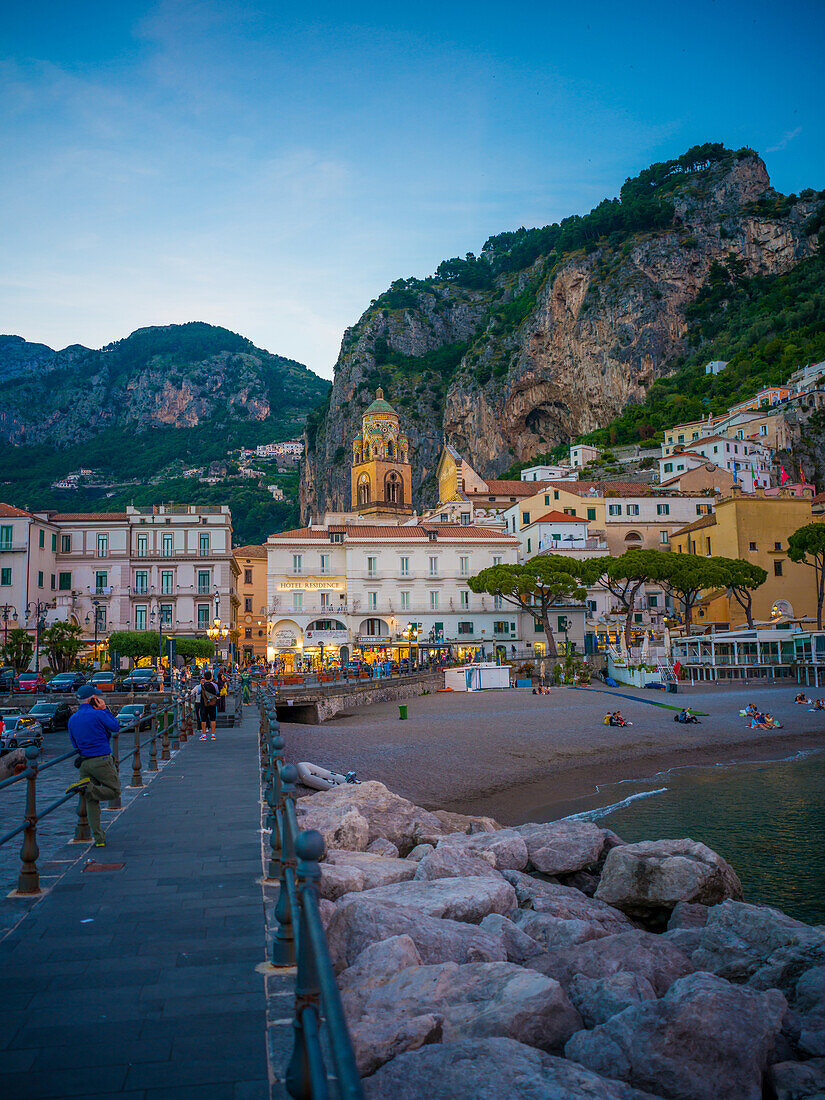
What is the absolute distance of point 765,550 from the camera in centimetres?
5925

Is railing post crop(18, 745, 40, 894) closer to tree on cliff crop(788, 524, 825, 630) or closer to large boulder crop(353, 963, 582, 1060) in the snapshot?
large boulder crop(353, 963, 582, 1060)

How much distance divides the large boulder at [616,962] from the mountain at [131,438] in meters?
130

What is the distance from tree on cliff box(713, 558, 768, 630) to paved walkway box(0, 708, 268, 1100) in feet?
165

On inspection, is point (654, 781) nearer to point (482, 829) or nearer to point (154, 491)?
point (482, 829)

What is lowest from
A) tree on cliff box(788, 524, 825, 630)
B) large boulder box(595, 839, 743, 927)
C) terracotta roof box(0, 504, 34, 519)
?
large boulder box(595, 839, 743, 927)

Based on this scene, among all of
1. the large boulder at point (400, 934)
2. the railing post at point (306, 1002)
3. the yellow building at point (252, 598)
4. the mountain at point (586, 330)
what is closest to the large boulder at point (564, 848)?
the large boulder at point (400, 934)

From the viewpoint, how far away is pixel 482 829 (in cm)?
1326

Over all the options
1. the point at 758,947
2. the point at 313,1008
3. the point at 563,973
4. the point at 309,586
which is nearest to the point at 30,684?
the point at 309,586

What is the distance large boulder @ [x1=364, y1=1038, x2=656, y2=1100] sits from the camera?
4188mm

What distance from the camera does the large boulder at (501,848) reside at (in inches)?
421

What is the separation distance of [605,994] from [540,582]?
158 ft

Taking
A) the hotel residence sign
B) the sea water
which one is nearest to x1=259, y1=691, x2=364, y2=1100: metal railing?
the sea water

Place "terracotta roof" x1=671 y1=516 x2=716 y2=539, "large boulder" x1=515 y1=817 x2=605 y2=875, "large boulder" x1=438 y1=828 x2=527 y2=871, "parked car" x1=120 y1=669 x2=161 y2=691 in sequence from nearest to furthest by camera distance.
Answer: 1. "large boulder" x1=438 y1=828 x2=527 y2=871
2. "large boulder" x1=515 y1=817 x2=605 y2=875
3. "parked car" x1=120 y1=669 x2=161 y2=691
4. "terracotta roof" x1=671 y1=516 x2=716 y2=539

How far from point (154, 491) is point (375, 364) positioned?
152 ft
